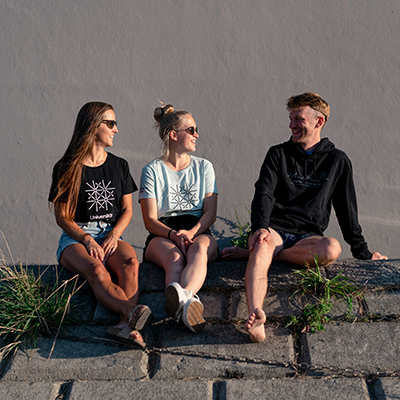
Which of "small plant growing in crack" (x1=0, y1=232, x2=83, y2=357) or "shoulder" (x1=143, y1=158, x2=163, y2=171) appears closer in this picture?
"small plant growing in crack" (x1=0, y1=232, x2=83, y2=357)

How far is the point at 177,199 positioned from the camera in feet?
12.2

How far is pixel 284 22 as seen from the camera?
4.64 meters

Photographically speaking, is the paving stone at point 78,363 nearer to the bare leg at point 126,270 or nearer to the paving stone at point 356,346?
the bare leg at point 126,270

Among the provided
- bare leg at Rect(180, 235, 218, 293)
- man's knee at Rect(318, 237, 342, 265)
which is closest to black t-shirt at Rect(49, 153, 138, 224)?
bare leg at Rect(180, 235, 218, 293)

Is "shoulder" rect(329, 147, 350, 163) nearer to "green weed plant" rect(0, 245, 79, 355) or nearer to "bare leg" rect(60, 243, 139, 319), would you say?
"bare leg" rect(60, 243, 139, 319)

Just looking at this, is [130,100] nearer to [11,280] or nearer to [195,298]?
[11,280]

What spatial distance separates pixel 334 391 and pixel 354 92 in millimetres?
3162

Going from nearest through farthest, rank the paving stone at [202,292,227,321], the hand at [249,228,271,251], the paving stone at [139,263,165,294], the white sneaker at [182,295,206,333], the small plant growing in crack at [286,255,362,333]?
the white sneaker at [182,295,206,333]
the small plant growing in crack at [286,255,362,333]
the paving stone at [202,292,227,321]
the hand at [249,228,271,251]
the paving stone at [139,263,165,294]

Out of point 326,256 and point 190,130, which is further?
point 190,130

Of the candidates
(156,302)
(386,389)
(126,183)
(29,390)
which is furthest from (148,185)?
(386,389)

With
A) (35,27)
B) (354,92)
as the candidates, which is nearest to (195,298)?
(354,92)

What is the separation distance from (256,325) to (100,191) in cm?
160

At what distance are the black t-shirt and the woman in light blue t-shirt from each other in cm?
20

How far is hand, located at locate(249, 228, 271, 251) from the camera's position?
3.20 m
